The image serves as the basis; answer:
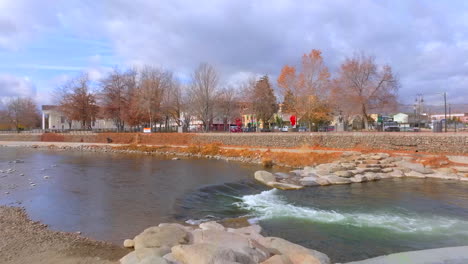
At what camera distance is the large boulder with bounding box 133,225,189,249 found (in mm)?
9070

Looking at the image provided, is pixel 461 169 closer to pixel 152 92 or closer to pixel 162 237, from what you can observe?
pixel 162 237

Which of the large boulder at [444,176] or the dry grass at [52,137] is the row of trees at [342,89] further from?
the dry grass at [52,137]

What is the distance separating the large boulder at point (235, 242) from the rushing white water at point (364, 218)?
352 cm

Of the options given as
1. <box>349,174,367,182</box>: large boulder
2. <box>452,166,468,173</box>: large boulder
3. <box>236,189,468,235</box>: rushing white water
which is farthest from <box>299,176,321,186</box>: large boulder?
<box>452,166,468,173</box>: large boulder

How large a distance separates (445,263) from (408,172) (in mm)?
17931

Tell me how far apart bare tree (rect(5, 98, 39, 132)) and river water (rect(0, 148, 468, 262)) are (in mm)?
101191

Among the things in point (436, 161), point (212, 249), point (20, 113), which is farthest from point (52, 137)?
point (212, 249)

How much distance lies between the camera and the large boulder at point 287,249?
8281mm

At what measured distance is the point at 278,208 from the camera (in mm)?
14664

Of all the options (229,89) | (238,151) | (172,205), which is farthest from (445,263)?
(229,89)

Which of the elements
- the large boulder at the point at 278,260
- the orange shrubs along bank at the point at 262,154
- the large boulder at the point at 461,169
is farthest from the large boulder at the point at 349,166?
the large boulder at the point at 278,260

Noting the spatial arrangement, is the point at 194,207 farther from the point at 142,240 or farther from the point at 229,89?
the point at 229,89

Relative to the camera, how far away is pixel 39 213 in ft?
46.4

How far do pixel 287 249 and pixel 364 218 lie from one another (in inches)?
224
